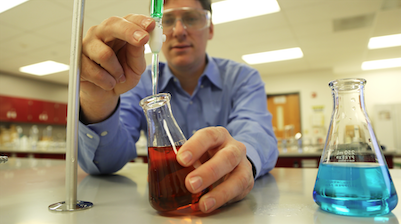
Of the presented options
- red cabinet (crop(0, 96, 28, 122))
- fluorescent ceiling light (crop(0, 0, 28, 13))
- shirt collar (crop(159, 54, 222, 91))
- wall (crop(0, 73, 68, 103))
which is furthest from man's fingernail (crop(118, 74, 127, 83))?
red cabinet (crop(0, 96, 28, 122))

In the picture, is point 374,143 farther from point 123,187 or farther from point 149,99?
point 123,187

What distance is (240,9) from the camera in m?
3.61

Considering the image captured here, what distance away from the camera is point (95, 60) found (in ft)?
1.58

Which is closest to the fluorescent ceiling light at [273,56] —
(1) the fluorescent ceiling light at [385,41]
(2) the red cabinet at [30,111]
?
A: (1) the fluorescent ceiling light at [385,41]

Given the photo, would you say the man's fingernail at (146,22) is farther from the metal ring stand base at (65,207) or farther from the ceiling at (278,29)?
the ceiling at (278,29)

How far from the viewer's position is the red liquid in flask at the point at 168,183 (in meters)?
0.39

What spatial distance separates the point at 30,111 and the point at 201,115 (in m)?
7.56

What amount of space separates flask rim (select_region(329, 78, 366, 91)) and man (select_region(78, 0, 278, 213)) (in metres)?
0.18

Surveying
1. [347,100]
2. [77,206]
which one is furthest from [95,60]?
[347,100]

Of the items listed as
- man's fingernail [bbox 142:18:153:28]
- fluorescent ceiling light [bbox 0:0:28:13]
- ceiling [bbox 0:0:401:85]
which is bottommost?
man's fingernail [bbox 142:18:153:28]

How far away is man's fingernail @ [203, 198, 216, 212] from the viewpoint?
0.38 metres

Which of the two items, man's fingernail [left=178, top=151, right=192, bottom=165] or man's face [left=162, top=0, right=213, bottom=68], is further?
man's face [left=162, top=0, right=213, bottom=68]

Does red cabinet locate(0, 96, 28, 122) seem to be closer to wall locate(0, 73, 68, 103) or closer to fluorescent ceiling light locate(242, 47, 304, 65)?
wall locate(0, 73, 68, 103)

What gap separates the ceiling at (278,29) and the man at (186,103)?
1746 mm
